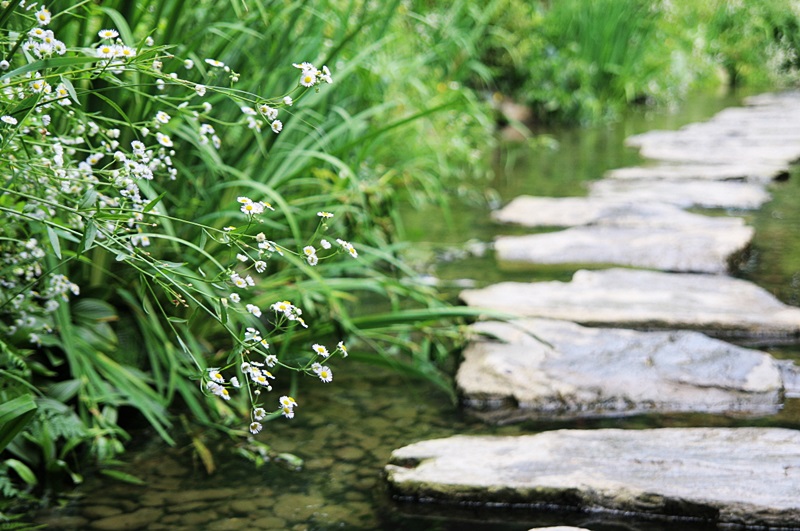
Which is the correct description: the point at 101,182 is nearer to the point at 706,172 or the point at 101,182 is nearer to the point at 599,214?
the point at 599,214

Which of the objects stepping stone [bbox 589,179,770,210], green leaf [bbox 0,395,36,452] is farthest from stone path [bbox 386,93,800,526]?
green leaf [bbox 0,395,36,452]

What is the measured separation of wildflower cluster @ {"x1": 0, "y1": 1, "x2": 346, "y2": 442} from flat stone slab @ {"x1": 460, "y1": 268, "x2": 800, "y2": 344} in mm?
822

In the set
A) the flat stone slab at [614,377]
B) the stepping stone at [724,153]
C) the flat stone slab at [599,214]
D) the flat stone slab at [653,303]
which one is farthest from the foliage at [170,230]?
the stepping stone at [724,153]

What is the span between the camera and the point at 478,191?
4.48m

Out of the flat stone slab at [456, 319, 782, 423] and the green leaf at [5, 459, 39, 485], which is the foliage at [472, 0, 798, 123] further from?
the green leaf at [5, 459, 39, 485]

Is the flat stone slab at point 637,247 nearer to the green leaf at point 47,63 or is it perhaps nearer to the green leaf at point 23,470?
the green leaf at point 23,470

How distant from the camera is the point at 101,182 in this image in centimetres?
125

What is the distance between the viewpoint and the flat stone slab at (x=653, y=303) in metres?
2.36

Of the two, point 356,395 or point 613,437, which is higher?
point 613,437

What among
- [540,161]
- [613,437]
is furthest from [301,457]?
[540,161]

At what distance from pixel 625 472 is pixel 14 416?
1.03 meters

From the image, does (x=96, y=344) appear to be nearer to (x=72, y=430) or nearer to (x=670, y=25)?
(x=72, y=430)

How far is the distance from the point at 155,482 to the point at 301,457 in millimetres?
294

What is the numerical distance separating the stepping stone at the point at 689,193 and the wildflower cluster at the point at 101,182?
2.25m
